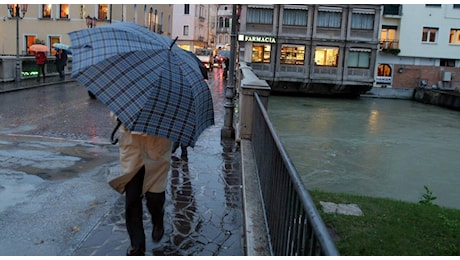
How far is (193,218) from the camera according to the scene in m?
5.45

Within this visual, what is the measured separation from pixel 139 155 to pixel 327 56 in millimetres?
40855

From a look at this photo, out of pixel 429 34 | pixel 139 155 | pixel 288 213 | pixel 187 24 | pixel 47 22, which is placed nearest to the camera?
pixel 288 213

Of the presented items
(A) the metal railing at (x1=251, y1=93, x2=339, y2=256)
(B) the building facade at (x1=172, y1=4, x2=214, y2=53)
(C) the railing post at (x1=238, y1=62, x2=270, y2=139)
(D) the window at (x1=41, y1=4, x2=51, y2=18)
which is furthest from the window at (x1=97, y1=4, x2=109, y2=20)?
(A) the metal railing at (x1=251, y1=93, x2=339, y2=256)

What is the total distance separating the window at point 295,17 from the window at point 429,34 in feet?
48.1

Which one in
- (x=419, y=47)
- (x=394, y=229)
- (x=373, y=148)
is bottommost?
(x=373, y=148)

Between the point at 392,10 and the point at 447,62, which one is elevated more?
the point at 392,10

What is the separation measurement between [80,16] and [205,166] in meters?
37.7

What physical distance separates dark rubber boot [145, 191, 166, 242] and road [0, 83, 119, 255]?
722mm

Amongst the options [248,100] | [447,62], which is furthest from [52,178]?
[447,62]

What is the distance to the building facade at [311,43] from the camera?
42625 millimetres

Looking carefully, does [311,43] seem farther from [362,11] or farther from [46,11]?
[46,11]

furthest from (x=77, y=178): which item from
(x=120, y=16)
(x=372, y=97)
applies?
(x=372, y=97)

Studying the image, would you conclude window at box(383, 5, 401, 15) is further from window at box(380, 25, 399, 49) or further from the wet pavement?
the wet pavement

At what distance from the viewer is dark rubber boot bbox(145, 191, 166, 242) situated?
4.30 m
